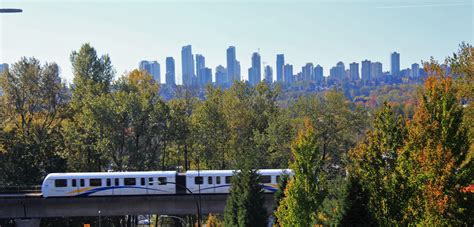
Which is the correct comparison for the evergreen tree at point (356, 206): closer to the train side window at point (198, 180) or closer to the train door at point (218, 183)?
the train door at point (218, 183)

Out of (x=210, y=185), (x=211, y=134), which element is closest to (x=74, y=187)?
(x=210, y=185)

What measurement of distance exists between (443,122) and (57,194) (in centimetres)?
3110

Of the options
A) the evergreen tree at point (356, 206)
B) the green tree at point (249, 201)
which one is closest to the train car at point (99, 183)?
the green tree at point (249, 201)

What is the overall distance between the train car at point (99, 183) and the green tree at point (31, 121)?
267 inches

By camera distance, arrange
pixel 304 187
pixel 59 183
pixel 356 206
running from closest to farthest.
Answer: pixel 356 206 → pixel 304 187 → pixel 59 183

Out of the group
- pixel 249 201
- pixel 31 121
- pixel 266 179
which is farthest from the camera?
pixel 31 121

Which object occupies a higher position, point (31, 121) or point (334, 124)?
point (31, 121)

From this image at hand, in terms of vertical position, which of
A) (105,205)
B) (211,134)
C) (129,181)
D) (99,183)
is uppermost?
(211,134)

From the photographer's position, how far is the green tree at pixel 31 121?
50.2 metres

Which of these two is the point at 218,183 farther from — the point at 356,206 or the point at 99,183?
the point at 356,206

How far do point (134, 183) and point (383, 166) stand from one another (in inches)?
1021

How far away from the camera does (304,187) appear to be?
2500 cm

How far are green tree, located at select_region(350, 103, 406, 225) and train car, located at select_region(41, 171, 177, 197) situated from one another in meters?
24.2

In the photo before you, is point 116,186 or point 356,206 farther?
point 116,186
